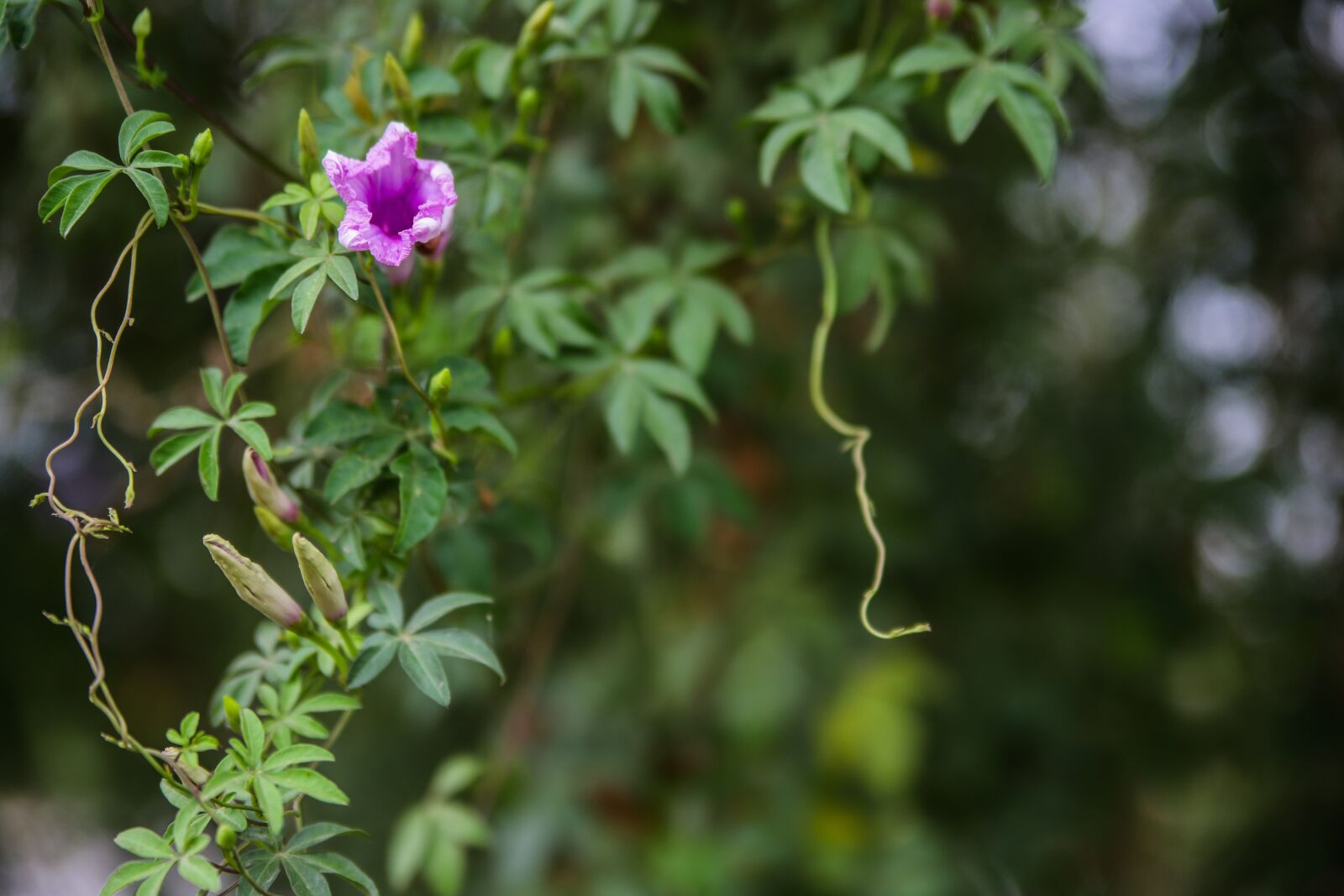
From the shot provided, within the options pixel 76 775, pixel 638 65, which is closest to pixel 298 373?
pixel 638 65

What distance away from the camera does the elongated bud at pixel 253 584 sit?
80 cm

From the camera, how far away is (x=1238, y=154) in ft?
6.58

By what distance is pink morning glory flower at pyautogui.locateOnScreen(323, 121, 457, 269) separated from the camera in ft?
2.56

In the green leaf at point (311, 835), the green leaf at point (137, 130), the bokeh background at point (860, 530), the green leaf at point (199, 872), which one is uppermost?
the green leaf at point (137, 130)

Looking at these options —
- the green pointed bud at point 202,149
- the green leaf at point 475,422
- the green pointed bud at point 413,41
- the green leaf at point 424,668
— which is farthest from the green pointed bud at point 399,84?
the green leaf at point 424,668

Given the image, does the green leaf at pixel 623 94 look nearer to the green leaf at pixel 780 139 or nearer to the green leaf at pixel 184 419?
the green leaf at pixel 780 139

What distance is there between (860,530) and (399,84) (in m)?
1.20

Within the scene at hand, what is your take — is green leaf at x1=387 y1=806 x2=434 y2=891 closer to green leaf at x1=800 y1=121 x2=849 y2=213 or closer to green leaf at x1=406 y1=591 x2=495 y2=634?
green leaf at x1=406 y1=591 x2=495 y2=634

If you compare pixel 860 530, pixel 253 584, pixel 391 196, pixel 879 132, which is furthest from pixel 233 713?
pixel 860 530

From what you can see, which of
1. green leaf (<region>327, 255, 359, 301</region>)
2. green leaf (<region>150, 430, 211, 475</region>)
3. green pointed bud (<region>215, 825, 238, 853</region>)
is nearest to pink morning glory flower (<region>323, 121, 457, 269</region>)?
green leaf (<region>327, 255, 359, 301</region>)

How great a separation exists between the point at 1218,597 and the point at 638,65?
79.0 inches

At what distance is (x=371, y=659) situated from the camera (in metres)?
0.85

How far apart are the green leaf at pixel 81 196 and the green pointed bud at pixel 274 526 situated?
0.87 feet

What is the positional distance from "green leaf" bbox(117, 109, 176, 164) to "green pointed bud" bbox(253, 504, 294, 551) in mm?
301
